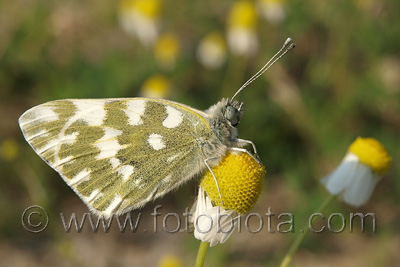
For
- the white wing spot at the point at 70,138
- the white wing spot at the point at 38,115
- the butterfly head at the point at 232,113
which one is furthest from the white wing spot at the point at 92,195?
the butterfly head at the point at 232,113

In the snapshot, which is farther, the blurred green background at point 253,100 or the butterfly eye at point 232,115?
the blurred green background at point 253,100

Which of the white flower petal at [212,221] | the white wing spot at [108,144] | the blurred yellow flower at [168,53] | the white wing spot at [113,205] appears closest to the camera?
the white flower petal at [212,221]

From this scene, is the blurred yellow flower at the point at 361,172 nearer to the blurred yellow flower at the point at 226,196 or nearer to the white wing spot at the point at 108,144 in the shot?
the blurred yellow flower at the point at 226,196

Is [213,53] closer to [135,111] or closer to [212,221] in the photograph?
[135,111]

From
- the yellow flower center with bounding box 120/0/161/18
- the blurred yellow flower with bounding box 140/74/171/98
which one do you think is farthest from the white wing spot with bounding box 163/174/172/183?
the yellow flower center with bounding box 120/0/161/18

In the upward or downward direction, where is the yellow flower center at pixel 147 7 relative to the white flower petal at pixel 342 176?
upward

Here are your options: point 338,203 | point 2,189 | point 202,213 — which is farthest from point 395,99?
point 2,189
